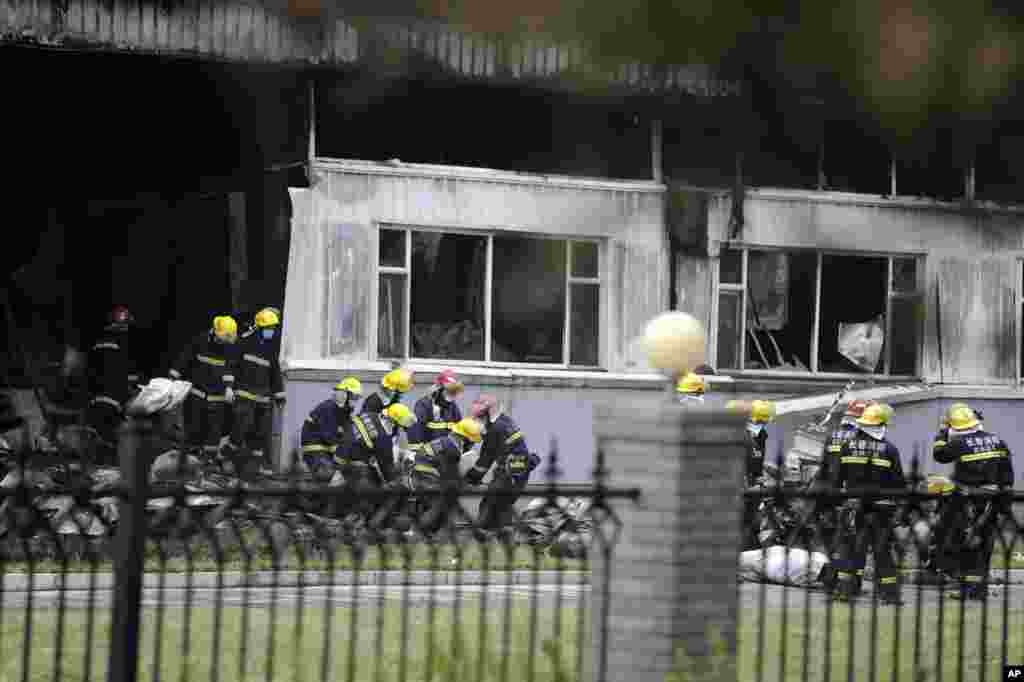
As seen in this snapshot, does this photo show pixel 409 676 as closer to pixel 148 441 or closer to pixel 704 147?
pixel 148 441

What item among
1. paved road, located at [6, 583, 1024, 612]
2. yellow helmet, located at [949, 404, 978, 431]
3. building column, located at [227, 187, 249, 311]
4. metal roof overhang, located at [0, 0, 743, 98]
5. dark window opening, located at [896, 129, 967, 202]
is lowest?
paved road, located at [6, 583, 1024, 612]

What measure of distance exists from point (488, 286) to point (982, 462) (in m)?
6.80

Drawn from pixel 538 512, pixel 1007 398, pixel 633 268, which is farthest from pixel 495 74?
pixel 538 512

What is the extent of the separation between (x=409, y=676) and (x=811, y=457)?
11466 millimetres

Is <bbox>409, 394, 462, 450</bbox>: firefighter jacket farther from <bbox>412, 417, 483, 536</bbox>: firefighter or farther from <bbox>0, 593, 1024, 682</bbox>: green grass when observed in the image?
<bbox>0, 593, 1024, 682</bbox>: green grass

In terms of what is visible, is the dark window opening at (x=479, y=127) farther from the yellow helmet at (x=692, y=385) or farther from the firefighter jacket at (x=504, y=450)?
the firefighter jacket at (x=504, y=450)

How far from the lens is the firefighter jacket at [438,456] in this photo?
16.5 meters

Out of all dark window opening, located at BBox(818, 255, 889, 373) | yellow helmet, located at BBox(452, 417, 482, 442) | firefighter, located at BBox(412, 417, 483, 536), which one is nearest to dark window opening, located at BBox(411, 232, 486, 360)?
firefighter, located at BBox(412, 417, 483, 536)

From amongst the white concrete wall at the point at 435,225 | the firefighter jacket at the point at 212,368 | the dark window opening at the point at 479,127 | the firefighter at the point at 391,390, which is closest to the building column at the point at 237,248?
the white concrete wall at the point at 435,225

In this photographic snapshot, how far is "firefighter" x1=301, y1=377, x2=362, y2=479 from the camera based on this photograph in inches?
691

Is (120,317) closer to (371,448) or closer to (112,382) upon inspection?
(112,382)

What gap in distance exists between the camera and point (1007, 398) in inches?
897

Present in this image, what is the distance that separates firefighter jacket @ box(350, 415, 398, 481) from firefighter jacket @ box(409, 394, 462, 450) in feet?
2.12

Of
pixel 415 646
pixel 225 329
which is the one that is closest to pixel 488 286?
pixel 225 329
